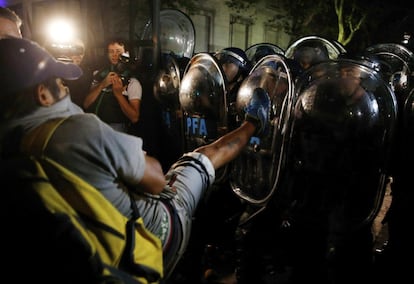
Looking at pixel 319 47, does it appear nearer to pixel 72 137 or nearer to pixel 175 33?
pixel 175 33

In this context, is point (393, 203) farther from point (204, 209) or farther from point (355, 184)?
point (204, 209)

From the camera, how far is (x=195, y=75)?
188 inches

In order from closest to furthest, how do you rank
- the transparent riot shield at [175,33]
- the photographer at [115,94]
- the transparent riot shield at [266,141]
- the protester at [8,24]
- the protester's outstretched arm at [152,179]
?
the protester's outstretched arm at [152,179] → the protester at [8,24] → the transparent riot shield at [266,141] → the photographer at [115,94] → the transparent riot shield at [175,33]

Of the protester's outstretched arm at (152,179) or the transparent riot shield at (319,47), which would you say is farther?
the transparent riot shield at (319,47)

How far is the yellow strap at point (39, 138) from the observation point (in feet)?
5.29

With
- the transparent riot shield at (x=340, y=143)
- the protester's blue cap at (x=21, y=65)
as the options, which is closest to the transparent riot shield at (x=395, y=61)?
the transparent riot shield at (x=340, y=143)

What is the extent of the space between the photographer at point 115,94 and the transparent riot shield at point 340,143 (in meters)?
2.26

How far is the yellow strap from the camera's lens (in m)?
1.61

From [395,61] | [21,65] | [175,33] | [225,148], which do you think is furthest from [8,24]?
[395,61]

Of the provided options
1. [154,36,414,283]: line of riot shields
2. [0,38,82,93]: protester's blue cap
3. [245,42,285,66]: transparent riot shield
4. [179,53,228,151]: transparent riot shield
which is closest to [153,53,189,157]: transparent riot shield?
[179,53,228,151]: transparent riot shield

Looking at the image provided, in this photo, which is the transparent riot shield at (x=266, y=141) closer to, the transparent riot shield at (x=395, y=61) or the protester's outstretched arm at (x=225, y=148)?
the protester's outstretched arm at (x=225, y=148)

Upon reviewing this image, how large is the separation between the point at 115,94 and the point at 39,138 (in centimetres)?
323

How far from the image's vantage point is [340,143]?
3238 millimetres

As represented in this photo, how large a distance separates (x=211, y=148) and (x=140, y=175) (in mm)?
805
